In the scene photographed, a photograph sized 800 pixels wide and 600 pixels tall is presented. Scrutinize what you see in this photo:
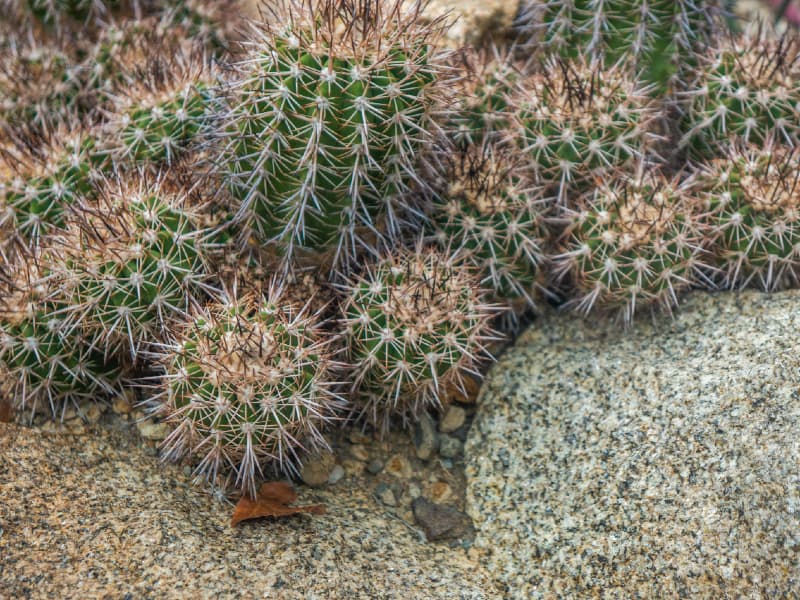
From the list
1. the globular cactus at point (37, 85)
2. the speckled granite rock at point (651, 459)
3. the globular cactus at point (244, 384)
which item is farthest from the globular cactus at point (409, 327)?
the globular cactus at point (37, 85)

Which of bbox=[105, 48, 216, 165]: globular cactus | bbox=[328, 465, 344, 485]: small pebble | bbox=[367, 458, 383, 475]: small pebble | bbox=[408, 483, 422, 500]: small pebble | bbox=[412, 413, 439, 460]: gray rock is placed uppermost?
bbox=[105, 48, 216, 165]: globular cactus

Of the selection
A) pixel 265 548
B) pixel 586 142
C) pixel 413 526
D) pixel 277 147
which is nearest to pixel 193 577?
pixel 265 548

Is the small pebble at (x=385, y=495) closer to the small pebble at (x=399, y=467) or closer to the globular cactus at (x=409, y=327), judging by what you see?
the small pebble at (x=399, y=467)

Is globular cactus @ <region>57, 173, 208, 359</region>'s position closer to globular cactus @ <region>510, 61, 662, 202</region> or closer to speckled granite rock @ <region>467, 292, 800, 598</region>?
speckled granite rock @ <region>467, 292, 800, 598</region>

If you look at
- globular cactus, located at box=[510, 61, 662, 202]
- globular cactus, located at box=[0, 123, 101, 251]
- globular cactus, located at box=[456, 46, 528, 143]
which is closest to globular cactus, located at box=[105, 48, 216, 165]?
globular cactus, located at box=[0, 123, 101, 251]

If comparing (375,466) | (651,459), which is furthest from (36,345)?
(651,459)

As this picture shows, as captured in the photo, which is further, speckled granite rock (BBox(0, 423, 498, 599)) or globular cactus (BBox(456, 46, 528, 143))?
globular cactus (BBox(456, 46, 528, 143))
